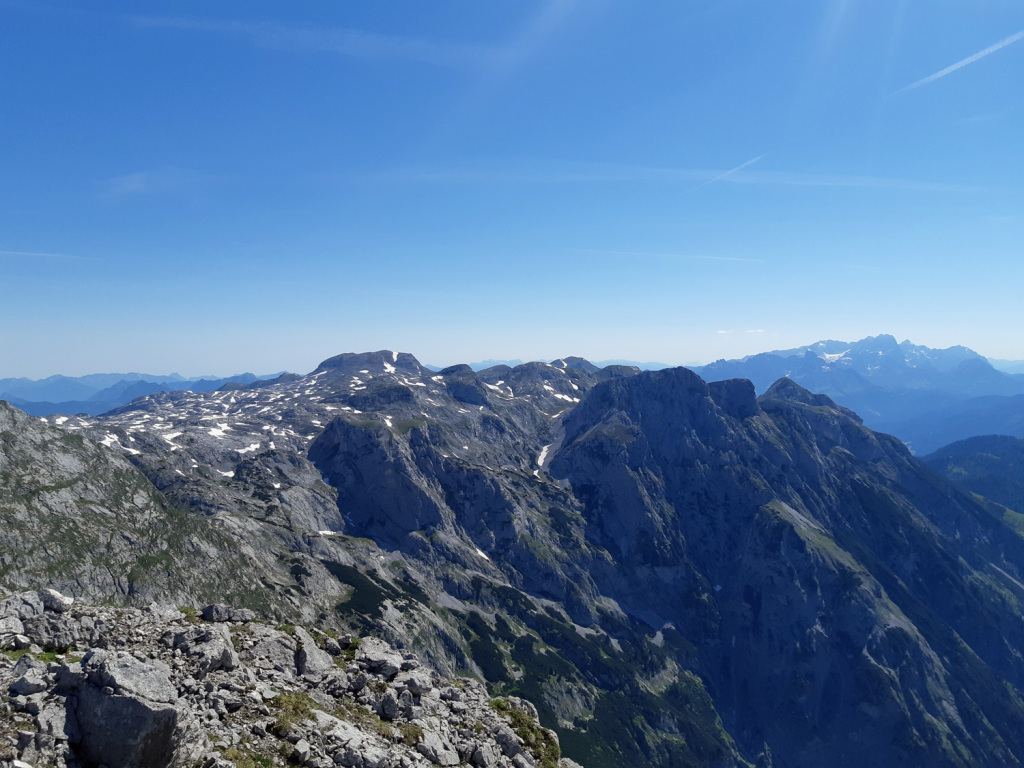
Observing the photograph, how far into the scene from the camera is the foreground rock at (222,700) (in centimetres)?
2239

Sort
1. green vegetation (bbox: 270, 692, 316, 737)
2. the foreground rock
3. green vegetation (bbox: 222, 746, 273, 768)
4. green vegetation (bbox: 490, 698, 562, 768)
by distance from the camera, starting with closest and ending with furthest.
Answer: the foreground rock < green vegetation (bbox: 222, 746, 273, 768) < green vegetation (bbox: 270, 692, 316, 737) < green vegetation (bbox: 490, 698, 562, 768)

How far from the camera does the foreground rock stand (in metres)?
22.4

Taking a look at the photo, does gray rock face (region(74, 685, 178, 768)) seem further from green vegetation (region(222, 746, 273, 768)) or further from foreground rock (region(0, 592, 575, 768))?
Result: green vegetation (region(222, 746, 273, 768))

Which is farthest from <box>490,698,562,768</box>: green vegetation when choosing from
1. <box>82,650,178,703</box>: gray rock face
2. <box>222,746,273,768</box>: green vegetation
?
<box>82,650,178,703</box>: gray rock face

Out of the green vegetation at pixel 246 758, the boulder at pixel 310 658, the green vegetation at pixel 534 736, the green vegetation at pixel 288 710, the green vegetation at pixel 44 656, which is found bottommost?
the green vegetation at pixel 534 736

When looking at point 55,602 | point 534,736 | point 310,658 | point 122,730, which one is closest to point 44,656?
point 55,602

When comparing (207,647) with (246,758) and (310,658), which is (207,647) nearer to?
(310,658)

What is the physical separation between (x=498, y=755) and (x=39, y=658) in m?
26.6

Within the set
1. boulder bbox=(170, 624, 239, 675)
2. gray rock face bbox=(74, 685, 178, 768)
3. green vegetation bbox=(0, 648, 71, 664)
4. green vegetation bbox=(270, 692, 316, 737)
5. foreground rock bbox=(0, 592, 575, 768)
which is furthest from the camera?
boulder bbox=(170, 624, 239, 675)

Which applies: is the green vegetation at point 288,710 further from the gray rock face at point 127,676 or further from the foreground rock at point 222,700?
the gray rock face at point 127,676

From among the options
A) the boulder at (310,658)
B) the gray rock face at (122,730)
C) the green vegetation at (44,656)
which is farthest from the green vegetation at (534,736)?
the green vegetation at (44,656)

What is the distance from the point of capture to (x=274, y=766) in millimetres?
24500

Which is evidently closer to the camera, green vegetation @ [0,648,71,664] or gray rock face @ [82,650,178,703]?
gray rock face @ [82,650,178,703]

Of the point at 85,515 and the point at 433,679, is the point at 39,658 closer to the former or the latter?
the point at 433,679
